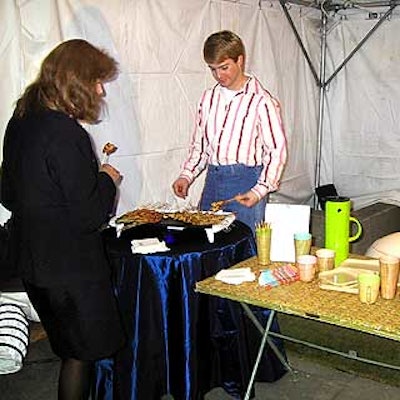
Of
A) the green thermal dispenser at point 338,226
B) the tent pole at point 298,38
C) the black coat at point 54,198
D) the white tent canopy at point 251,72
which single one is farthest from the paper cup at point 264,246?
the tent pole at point 298,38

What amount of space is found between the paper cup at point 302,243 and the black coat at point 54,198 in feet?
1.94

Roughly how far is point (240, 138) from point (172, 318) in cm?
93

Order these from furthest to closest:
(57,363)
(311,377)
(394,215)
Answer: (394,215), (57,363), (311,377)

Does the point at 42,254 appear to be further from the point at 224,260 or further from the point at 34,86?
the point at 224,260

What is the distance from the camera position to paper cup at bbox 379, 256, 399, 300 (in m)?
1.63

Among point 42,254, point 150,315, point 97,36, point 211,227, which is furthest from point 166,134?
point 42,254

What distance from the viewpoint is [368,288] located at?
5.34 feet

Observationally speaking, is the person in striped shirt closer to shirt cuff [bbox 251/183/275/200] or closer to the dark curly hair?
shirt cuff [bbox 251/183/275/200]

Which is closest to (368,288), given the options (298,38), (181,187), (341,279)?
(341,279)

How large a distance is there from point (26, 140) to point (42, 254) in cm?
34

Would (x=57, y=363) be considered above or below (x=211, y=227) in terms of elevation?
below

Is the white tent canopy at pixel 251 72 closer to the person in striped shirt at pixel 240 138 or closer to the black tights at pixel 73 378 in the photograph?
the person in striped shirt at pixel 240 138

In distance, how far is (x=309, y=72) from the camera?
486 cm

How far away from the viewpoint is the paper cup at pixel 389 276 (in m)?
1.63
